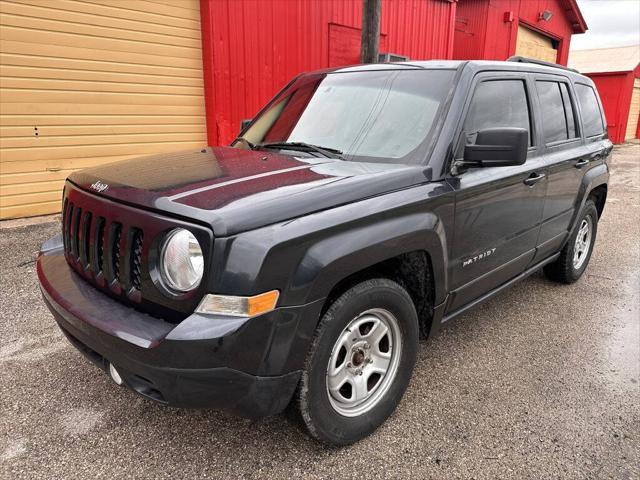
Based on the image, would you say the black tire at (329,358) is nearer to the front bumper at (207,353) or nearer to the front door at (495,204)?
the front bumper at (207,353)

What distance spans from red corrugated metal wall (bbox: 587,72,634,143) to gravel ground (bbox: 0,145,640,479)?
24.3 m

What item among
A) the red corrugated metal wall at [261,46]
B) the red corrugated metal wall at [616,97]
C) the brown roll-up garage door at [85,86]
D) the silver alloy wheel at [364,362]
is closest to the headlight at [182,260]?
the silver alloy wheel at [364,362]

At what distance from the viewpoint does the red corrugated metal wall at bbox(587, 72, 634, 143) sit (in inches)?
924

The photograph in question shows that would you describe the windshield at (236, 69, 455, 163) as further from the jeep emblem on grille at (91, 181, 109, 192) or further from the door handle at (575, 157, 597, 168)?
the door handle at (575, 157, 597, 168)

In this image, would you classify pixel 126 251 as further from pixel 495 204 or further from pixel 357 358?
pixel 495 204

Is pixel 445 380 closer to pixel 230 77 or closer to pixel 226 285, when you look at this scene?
pixel 226 285

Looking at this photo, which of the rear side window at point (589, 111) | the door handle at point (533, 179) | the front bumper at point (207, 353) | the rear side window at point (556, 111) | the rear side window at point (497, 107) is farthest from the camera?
the rear side window at point (589, 111)

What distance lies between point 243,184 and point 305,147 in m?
0.87

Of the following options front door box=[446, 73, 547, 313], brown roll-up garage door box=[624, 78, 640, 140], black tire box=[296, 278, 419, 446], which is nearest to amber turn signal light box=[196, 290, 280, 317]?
black tire box=[296, 278, 419, 446]

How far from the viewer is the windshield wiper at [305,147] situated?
272 cm

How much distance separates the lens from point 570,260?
4.44 metres

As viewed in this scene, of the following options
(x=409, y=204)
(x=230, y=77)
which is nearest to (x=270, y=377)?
(x=409, y=204)

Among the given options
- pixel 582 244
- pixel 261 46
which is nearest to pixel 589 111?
pixel 582 244

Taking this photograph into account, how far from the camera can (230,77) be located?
7508 millimetres
